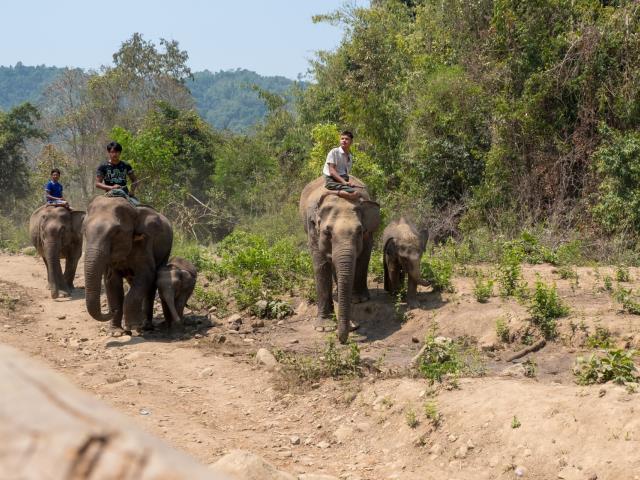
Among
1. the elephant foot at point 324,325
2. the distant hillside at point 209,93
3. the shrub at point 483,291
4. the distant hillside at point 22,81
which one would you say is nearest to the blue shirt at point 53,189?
the elephant foot at point 324,325

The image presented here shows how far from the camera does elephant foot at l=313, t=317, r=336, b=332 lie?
10.8 metres

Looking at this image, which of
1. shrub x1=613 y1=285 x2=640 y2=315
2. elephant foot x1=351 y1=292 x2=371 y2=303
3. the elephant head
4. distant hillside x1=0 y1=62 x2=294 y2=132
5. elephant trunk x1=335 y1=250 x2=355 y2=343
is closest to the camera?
shrub x1=613 y1=285 x2=640 y2=315

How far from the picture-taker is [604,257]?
13281mm

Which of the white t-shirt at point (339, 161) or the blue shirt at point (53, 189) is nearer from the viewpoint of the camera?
the white t-shirt at point (339, 161)

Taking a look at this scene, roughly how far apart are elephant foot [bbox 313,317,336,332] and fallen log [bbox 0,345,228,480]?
30.3 ft

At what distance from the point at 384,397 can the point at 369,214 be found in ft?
13.8

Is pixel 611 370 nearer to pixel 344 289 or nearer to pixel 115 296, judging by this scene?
pixel 344 289

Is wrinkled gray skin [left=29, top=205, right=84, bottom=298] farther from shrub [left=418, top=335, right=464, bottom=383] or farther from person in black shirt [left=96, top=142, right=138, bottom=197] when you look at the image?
shrub [left=418, top=335, right=464, bottom=383]

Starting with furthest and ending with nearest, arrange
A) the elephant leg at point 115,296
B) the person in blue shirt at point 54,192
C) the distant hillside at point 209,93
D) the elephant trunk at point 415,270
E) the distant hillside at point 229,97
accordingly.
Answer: the distant hillside at point 209,93 → the distant hillside at point 229,97 → the person in blue shirt at point 54,192 → the elephant leg at point 115,296 → the elephant trunk at point 415,270

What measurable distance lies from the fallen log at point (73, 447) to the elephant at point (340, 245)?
843 cm

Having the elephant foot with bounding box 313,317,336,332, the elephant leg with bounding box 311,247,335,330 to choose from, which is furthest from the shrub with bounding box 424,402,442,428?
the elephant leg with bounding box 311,247,335,330

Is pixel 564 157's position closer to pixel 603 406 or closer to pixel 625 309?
pixel 625 309

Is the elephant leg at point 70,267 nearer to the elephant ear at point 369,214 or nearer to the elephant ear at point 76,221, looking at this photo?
the elephant ear at point 76,221

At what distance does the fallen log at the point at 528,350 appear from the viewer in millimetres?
8570
